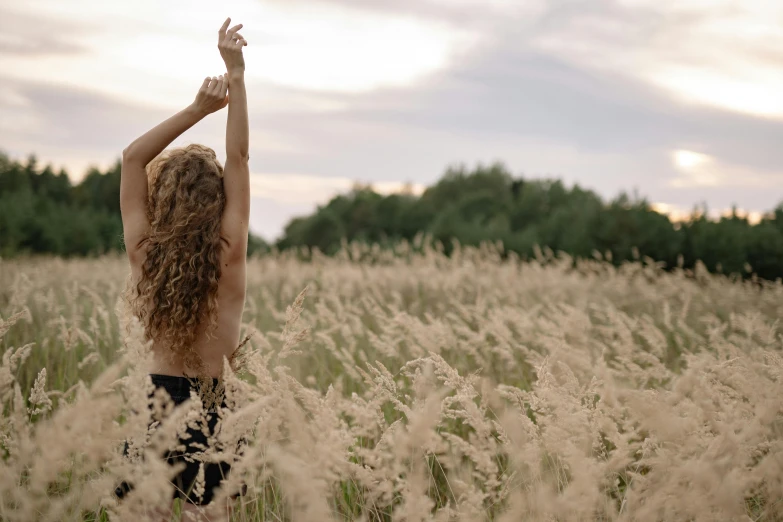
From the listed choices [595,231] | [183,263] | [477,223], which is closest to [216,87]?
[183,263]

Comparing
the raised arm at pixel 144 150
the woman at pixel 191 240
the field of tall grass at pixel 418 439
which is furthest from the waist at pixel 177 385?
the raised arm at pixel 144 150

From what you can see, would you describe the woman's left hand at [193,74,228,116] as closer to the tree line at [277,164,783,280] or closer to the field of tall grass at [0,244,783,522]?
the field of tall grass at [0,244,783,522]

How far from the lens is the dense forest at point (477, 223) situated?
1602cm

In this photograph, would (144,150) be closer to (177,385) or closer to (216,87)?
(216,87)

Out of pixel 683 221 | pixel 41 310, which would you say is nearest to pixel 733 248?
pixel 683 221

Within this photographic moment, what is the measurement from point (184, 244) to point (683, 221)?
17244mm

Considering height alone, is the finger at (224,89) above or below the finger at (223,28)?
below

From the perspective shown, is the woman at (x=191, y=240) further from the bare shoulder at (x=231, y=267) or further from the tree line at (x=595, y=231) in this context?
the tree line at (x=595, y=231)

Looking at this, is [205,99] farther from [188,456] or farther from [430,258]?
[430,258]

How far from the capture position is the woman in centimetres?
258

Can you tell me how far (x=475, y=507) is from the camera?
6.42 ft

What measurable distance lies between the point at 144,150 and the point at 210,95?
1.27 feet

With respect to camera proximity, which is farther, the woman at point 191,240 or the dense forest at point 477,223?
the dense forest at point 477,223

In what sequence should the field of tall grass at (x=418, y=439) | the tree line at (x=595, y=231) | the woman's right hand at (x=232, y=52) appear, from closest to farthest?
the field of tall grass at (x=418, y=439)
the woman's right hand at (x=232, y=52)
the tree line at (x=595, y=231)
